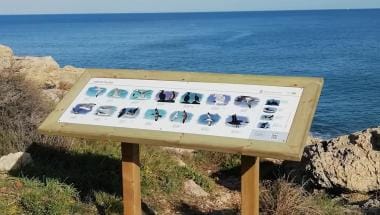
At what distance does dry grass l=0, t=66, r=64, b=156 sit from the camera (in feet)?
25.9

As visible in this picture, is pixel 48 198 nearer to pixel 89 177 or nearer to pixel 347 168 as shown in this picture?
pixel 89 177

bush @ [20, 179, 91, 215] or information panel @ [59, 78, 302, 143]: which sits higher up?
information panel @ [59, 78, 302, 143]

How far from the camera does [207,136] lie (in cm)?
456

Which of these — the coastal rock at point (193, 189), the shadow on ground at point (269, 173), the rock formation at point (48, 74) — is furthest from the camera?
the rock formation at point (48, 74)

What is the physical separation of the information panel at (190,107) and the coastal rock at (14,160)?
85.3 inches

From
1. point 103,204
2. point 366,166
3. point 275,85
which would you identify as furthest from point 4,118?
point 366,166

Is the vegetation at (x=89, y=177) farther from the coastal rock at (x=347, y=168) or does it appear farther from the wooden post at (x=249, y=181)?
the wooden post at (x=249, y=181)

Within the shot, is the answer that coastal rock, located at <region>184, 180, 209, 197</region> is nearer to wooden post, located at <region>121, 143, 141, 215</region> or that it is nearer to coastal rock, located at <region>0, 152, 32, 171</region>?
wooden post, located at <region>121, 143, 141, 215</region>

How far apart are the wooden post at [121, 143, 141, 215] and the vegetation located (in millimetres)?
865

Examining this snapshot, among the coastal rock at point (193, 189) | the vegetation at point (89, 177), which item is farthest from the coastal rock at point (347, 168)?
the coastal rock at point (193, 189)

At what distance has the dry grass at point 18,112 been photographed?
7.90 meters

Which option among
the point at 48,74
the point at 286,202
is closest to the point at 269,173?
the point at 286,202

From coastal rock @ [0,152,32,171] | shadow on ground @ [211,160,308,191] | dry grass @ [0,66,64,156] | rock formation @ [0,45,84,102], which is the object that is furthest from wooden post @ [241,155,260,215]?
rock formation @ [0,45,84,102]

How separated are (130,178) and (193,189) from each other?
2.17m
